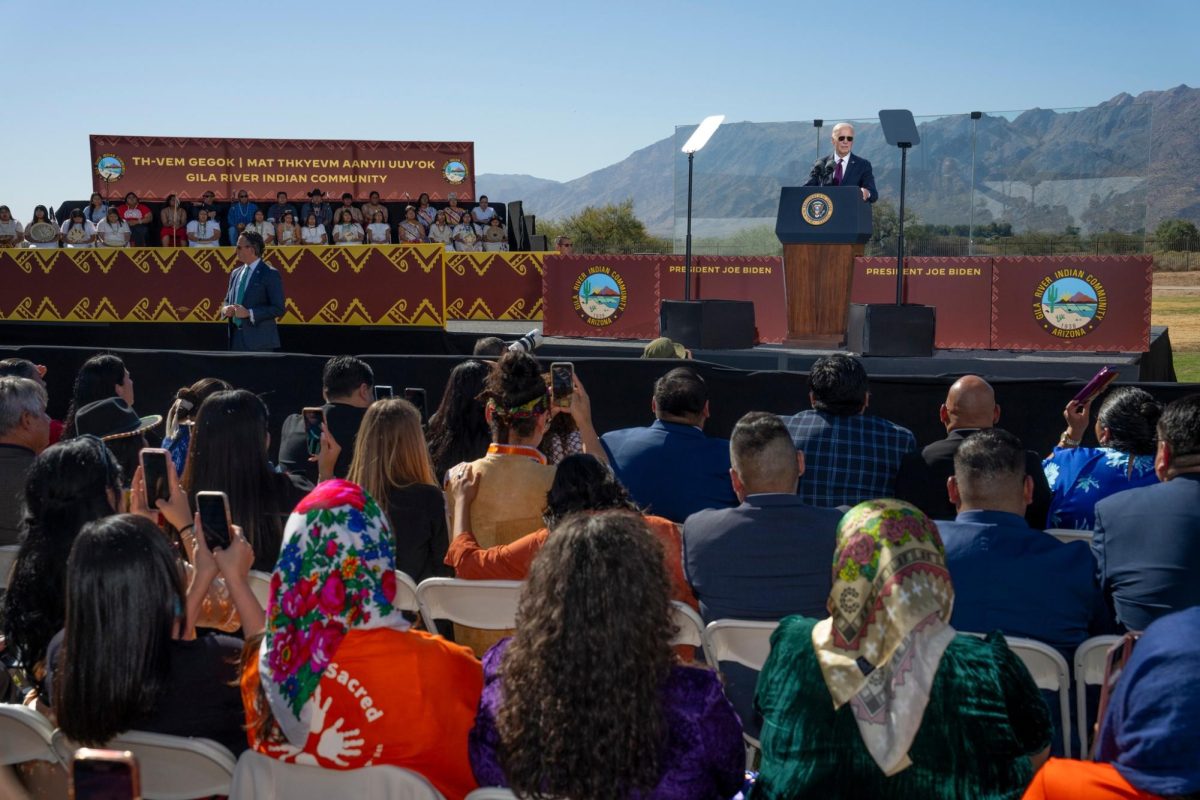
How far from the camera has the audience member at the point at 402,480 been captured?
4109 millimetres

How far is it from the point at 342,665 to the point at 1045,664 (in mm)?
1844

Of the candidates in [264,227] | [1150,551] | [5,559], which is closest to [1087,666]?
[1150,551]

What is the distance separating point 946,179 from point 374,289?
29.6 ft

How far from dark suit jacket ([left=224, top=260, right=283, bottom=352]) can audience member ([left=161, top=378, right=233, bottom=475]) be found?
14.7 ft

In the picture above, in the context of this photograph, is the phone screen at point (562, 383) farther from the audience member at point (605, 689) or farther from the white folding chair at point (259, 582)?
the audience member at point (605, 689)

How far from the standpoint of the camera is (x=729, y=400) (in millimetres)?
7578

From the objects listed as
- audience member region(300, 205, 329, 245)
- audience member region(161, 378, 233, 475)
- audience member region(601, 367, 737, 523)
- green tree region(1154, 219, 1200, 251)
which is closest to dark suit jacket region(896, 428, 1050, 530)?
audience member region(601, 367, 737, 523)

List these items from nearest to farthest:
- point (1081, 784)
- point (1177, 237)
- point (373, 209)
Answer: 1. point (1081, 784)
2. point (373, 209)
3. point (1177, 237)

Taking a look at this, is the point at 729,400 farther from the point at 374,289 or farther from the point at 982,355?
the point at 374,289

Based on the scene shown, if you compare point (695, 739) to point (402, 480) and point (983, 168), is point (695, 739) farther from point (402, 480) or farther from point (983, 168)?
point (983, 168)

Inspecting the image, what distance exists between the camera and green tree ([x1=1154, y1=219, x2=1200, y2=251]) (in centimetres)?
4581

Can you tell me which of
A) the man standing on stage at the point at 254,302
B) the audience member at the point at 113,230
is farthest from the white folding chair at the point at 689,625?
the audience member at the point at 113,230

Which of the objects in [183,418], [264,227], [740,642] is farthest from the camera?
[264,227]

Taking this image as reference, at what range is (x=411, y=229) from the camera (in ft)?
60.6
